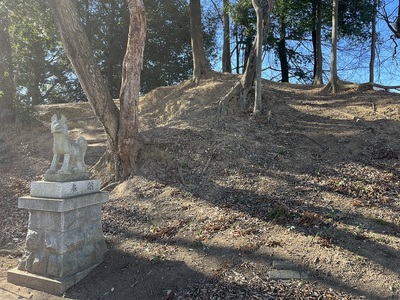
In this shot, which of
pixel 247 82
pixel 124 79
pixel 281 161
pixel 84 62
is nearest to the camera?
pixel 84 62

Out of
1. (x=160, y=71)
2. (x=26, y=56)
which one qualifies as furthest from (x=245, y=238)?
(x=26, y=56)

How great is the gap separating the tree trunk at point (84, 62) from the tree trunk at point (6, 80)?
6639 mm

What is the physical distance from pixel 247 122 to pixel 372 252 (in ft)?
17.6

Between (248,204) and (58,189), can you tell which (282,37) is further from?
(58,189)

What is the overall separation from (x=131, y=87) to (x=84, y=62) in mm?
1095

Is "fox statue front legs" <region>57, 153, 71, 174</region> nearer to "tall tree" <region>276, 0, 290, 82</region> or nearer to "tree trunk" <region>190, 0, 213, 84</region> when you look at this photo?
"tree trunk" <region>190, 0, 213, 84</region>

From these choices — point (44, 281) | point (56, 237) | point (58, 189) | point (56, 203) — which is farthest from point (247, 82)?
point (44, 281)

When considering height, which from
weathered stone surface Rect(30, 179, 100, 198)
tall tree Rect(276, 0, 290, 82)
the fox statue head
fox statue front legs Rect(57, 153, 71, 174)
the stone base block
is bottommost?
the stone base block

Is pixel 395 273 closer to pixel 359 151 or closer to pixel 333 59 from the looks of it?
pixel 359 151

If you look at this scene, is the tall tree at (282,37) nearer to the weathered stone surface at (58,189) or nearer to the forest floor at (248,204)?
the forest floor at (248,204)

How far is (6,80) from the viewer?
1293 centimetres

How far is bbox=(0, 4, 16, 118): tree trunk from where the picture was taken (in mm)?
12906

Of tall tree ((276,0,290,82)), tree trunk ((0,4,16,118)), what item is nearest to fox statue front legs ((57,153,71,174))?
tree trunk ((0,4,16,118))

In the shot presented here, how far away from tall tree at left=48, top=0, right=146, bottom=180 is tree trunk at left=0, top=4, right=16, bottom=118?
6.61 metres
